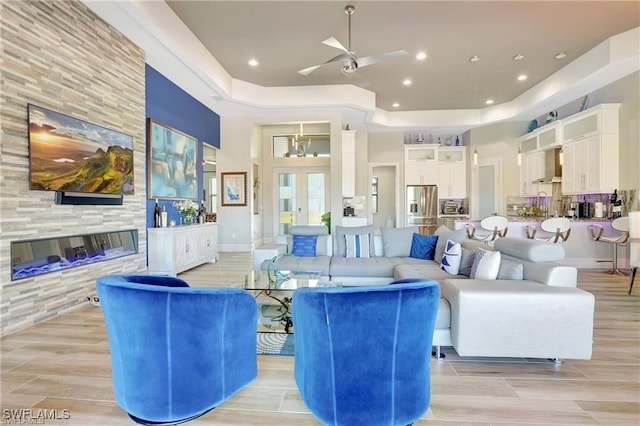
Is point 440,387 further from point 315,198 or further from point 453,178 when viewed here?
point 453,178

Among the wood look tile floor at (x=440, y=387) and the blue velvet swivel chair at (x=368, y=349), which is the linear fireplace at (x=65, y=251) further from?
the blue velvet swivel chair at (x=368, y=349)

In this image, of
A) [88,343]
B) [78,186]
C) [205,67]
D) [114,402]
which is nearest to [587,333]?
[114,402]

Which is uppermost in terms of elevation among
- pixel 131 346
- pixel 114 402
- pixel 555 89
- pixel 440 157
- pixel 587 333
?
pixel 555 89

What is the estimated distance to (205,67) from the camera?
202 inches

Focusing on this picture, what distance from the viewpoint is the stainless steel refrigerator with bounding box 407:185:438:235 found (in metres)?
8.87

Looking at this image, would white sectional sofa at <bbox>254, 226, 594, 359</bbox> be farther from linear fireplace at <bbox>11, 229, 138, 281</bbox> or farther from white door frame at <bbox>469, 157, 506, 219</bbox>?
Result: white door frame at <bbox>469, 157, 506, 219</bbox>

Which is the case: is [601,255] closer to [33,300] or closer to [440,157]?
[440,157]

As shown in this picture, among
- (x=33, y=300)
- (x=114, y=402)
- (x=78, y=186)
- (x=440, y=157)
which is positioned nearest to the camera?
(x=114, y=402)

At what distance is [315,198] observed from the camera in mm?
9156

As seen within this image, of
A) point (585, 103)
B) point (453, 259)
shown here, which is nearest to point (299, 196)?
point (453, 259)

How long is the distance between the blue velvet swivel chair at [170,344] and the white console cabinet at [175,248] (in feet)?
11.4

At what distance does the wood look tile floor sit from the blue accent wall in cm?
278

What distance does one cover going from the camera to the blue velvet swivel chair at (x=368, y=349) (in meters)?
1.38

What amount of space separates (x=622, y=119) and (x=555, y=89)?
4.12 feet
